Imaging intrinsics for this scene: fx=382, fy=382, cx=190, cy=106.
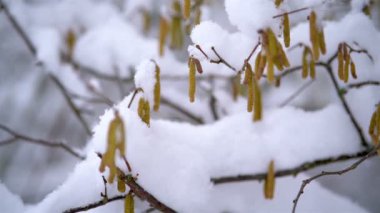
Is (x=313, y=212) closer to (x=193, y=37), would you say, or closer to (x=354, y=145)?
(x=354, y=145)

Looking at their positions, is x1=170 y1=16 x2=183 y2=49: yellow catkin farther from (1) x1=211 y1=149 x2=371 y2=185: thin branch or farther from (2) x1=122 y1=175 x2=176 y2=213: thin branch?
(2) x1=122 y1=175 x2=176 y2=213: thin branch

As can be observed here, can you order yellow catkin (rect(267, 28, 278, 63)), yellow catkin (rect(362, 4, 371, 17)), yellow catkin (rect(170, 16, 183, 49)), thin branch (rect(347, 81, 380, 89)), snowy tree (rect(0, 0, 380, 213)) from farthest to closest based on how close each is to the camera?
yellow catkin (rect(170, 16, 183, 49)), yellow catkin (rect(362, 4, 371, 17)), thin branch (rect(347, 81, 380, 89)), snowy tree (rect(0, 0, 380, 213)), yellow catkin (rect(267, 28, 278, 63))

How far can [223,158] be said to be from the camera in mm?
1388

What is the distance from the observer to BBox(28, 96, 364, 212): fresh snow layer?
1176mm

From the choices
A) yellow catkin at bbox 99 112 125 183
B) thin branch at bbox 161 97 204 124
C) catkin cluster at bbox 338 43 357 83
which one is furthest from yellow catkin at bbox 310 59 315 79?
thin branch at bbox 161 97 204 124

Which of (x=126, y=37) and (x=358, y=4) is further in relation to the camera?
(x=126, y=37)

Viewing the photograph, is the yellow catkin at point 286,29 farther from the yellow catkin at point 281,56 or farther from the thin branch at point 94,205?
the thin branch at point 94,205

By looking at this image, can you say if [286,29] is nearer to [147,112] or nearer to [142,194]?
[147,112]

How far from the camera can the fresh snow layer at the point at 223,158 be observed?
1.18 meters

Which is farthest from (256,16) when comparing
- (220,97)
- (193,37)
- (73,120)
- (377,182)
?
(377,182)

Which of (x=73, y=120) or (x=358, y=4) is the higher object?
(x=358, y=4)

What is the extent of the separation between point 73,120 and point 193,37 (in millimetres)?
2994

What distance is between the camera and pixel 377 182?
387cm

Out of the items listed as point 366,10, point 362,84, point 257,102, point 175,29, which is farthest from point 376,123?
point 175,29
